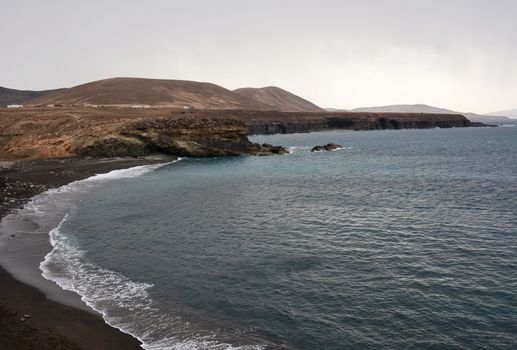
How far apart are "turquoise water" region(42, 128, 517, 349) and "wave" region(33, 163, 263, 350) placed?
0.08 meters

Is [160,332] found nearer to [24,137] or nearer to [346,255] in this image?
[346,255]

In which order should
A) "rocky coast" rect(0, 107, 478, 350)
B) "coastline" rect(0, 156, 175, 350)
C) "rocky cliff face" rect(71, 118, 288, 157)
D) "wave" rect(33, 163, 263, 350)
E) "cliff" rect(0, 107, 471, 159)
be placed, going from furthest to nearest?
"rocky cliff face" rect(71, 118, 288, 157), "cliff" rect(0, 107, 471, 159), "rocky coast" rect(0, 107, 478, 350), "wave" rect(33, 163, 263, 350), "coastline" rect(0, 156, 175, 350)

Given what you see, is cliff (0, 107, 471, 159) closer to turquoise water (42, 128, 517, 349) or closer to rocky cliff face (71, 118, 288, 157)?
rocky cliff face (71, 118, 288, 157)

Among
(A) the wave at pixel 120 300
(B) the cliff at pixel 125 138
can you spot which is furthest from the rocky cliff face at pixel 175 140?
(A) the wave at pixel 120 300

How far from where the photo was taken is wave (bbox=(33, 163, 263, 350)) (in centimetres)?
1564

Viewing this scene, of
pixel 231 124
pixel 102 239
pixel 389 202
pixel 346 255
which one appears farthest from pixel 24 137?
pixel 346 255

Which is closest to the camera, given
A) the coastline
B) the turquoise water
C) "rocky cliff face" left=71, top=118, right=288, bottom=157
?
the coastline

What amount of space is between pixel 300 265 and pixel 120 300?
30.9 ft

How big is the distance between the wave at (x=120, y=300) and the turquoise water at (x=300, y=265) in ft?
0.26

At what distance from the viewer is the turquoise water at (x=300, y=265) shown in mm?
16328

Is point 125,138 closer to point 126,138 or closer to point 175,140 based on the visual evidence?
point 126,138

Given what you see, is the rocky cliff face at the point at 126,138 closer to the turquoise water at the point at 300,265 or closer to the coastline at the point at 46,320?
the turquoise water at the point at 300,265

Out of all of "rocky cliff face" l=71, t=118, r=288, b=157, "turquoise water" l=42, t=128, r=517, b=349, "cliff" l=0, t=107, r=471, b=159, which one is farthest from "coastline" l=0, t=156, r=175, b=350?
"cliff" l=0, t=107, r=471, b=159

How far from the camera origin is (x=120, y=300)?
19406 mm
